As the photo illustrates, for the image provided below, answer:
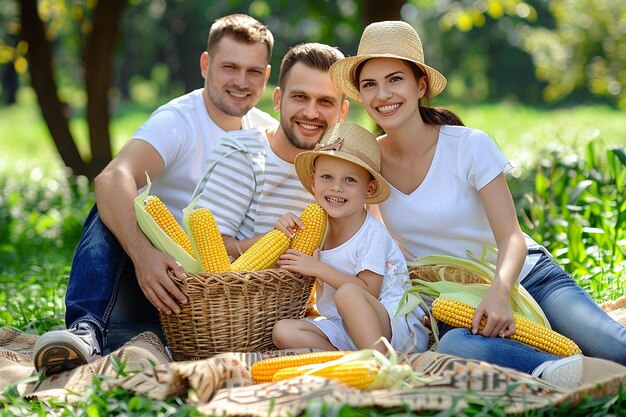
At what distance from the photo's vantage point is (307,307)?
175 inches

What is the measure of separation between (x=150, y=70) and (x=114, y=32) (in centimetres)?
4108

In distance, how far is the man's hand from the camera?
3.85m

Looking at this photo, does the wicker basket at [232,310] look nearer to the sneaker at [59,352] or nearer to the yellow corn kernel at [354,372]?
the sneaker at [59,352]

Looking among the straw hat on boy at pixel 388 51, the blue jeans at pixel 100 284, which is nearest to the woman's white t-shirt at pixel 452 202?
the straw hat on boy at pixel 388 51

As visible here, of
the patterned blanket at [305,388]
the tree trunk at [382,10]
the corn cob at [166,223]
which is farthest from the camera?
the tree trunk at [382,10]

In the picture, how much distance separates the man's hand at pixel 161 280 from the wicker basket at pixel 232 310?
1.2 inches

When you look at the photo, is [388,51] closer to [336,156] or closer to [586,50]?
[336,156]

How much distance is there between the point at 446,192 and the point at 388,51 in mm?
686

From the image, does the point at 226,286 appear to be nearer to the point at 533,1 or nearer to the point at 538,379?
the point at 538,379

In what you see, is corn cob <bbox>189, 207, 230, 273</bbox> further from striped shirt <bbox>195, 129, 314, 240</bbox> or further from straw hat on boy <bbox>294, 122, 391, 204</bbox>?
straw hat on boy <bbox>294, 122, 391, 204</bbox>

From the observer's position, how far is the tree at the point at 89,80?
9.62 m

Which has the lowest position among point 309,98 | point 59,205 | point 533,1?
point 59,205

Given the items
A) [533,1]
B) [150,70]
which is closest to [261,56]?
[533,1]

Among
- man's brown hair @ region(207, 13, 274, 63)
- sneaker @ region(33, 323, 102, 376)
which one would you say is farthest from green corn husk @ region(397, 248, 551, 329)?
man's brown hair @ region(207, 13, 274, 63)
